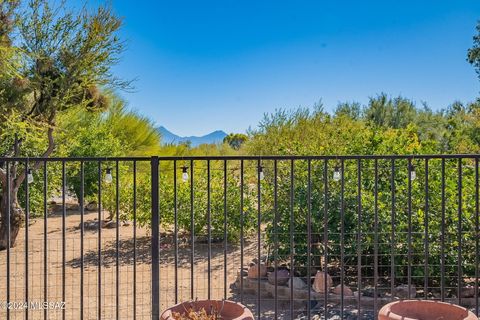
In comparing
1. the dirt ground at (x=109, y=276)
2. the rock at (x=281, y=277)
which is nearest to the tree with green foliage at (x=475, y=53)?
the dirt ground at (x=109, y=276)

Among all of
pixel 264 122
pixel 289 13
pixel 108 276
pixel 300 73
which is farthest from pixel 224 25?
pixel 108 276

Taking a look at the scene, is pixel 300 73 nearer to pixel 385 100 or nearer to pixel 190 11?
pixel 385 100

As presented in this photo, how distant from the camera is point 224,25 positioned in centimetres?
1116

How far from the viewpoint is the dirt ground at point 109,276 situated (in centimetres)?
386

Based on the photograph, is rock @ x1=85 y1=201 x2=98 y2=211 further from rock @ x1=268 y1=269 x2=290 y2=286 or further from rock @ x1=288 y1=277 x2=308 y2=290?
rock @ x1=288 y1=277 x2=308 y2=290

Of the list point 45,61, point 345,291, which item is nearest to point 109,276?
point 345,291

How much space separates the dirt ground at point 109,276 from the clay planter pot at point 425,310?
118 cm

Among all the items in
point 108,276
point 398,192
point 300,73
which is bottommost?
point 108,276

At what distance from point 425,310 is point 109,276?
3.81 meters

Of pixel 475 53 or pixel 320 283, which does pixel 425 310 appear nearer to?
pixel 320 283

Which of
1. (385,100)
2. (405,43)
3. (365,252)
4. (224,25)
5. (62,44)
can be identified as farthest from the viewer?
(385,100)

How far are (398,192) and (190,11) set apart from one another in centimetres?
778

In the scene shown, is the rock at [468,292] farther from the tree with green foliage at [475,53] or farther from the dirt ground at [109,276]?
the tree with green foliage at [475,53]

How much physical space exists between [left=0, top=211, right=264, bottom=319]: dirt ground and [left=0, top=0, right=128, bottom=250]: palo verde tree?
1.06 m
